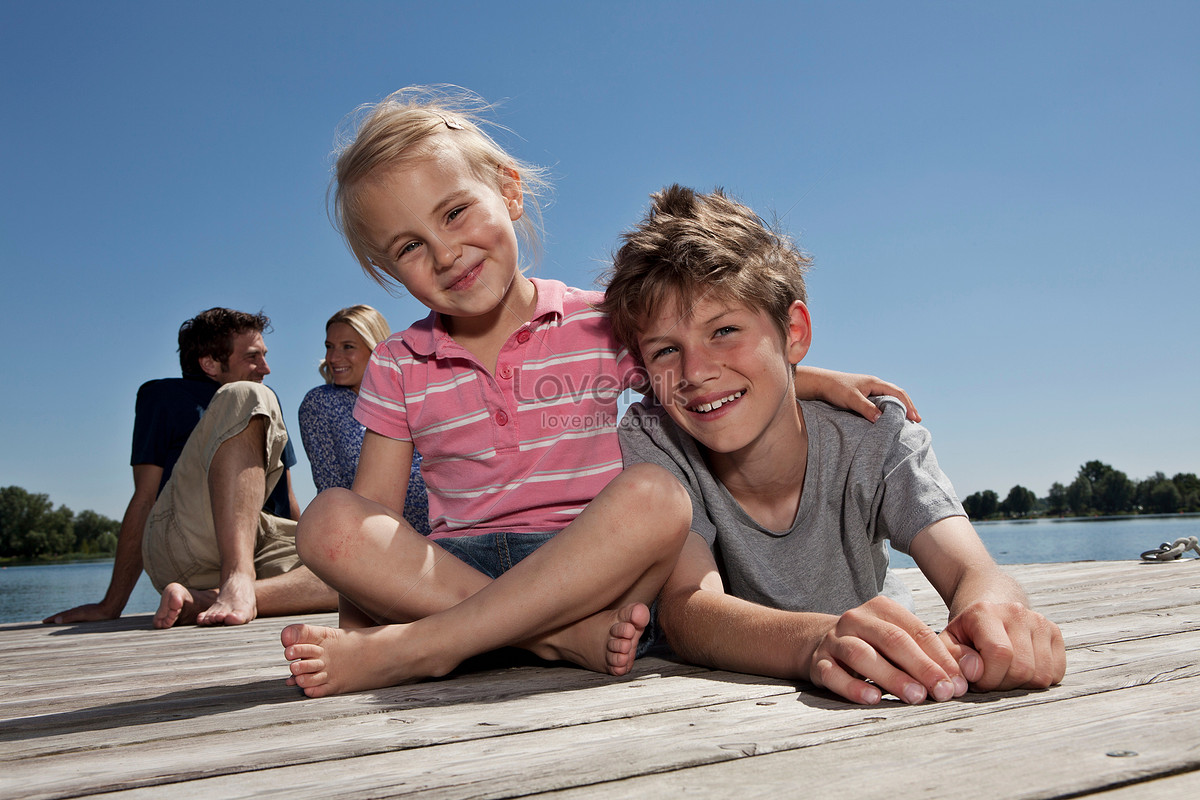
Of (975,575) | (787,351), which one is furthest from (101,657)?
(975,575)

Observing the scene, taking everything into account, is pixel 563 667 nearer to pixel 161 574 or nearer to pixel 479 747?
pixel 479 747

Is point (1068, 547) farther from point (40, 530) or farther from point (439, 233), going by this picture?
point (40, 530)

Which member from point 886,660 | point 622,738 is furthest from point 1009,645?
point 622,738

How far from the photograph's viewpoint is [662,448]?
200 cm

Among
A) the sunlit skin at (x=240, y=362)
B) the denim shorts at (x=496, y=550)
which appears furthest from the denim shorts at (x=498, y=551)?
the sunlit skin at (x=240, y=362)

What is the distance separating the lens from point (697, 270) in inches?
73.3

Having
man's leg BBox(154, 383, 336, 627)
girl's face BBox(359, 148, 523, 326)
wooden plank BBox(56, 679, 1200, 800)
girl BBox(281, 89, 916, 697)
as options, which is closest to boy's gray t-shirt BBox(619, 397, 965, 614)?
girl BBox(281, 89, 916, 697)

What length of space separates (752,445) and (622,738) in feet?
3.49

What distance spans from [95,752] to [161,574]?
288 cm

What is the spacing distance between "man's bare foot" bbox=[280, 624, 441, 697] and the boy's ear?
3.82 feet

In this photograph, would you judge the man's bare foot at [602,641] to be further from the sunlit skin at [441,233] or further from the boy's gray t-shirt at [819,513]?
the sunlit skin at [441,233]

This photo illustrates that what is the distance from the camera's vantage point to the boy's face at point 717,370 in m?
1.84

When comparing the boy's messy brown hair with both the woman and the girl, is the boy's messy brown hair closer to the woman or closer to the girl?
the girl

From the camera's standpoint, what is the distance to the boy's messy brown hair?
6.14ft
